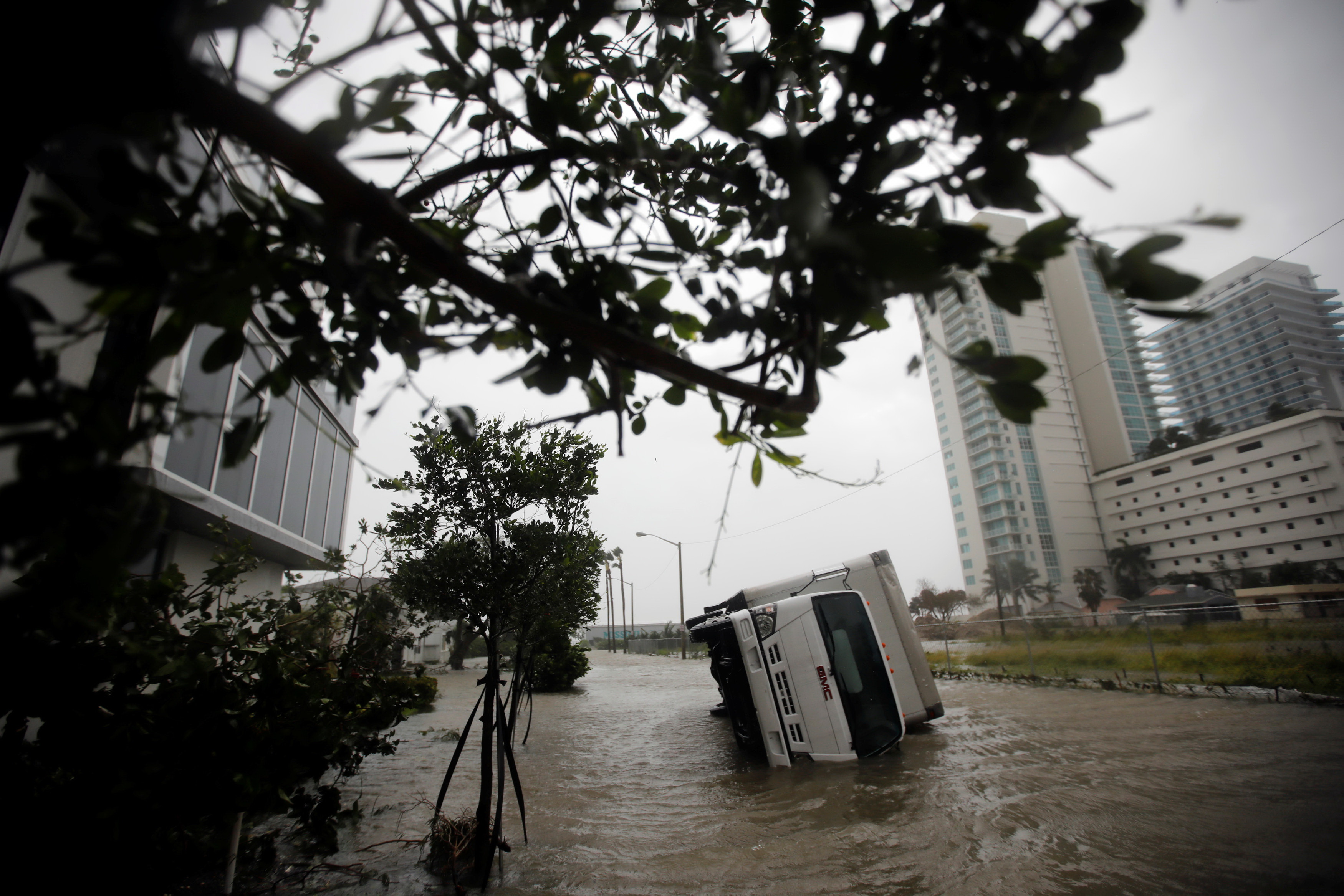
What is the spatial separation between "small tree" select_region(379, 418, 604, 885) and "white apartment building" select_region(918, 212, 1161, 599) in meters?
64.9

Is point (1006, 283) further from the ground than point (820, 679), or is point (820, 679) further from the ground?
point (1006, 283)

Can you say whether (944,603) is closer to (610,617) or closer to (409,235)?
(610,617)

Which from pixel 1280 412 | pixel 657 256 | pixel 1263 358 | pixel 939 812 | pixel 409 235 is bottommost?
pixel 939 812

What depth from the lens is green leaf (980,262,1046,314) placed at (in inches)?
35.9

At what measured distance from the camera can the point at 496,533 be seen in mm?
5000

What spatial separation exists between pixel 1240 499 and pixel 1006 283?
81.0 metres

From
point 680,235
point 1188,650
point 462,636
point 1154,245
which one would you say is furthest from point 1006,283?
point 1188,650

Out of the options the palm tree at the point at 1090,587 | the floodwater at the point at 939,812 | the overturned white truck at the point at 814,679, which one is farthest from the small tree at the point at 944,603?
the overturned white truck at the point at 814,679

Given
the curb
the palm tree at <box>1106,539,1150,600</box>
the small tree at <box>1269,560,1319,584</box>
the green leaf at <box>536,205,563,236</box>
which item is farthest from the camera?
the palm tree at <box>1106,539,1150,600</box>

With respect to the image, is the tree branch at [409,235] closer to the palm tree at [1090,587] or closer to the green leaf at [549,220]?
the green leaf at [549,220]

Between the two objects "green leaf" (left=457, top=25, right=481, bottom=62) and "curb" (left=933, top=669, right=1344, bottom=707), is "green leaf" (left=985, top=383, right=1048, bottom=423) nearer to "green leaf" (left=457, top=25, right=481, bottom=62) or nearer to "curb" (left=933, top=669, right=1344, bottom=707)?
"green leaf" (left=457, top=25, right=481, bottom=62)

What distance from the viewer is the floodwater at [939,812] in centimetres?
376

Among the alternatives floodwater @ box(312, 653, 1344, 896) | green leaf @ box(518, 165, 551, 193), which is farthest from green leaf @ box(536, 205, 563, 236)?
floodwater @ box(312, 653, 1344, 896)

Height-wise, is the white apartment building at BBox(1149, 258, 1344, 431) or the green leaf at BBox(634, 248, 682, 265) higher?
the white apartment building at BBox(1149, 258, 1344, 431)
